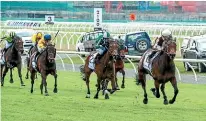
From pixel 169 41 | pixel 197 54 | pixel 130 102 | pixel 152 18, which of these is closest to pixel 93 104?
pixel 130 102

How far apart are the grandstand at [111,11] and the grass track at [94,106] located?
45.0 meters

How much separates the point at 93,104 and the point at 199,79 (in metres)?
8.85

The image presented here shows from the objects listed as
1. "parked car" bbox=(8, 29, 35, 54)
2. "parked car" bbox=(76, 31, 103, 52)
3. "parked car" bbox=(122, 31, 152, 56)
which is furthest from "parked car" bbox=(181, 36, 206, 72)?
"parked car" bbox=(8, 29, 35, 54)

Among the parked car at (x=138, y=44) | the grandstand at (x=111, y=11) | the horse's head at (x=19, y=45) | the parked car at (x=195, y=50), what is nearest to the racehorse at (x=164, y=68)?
the horse's head at (x=19, y=45)

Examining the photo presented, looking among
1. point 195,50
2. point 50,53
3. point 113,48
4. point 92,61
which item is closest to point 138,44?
point 195,50

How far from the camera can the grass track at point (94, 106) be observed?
11.5 meters

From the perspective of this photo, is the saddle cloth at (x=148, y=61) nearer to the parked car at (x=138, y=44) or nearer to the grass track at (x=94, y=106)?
the grass track at (x=94, y=106)

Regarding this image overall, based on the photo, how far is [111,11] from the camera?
2881 inches

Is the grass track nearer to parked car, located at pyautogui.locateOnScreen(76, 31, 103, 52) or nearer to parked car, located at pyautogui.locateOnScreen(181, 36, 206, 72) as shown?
parked car, located at pyautogui.locateOnScreen(181, 36, 206, 72)

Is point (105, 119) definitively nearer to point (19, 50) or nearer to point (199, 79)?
point (19, 50)

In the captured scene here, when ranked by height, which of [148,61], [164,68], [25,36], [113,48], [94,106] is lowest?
[94,106]

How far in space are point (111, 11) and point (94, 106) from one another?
197ft

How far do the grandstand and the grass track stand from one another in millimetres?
44986

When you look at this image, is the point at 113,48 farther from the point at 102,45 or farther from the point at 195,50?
the point at 195,50
